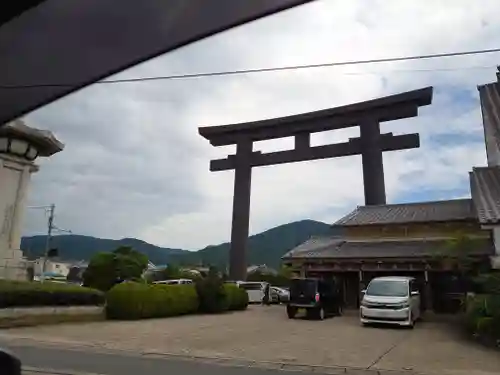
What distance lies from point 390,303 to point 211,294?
880cm

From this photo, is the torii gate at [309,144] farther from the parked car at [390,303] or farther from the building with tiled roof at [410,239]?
the parked car at [390,303]

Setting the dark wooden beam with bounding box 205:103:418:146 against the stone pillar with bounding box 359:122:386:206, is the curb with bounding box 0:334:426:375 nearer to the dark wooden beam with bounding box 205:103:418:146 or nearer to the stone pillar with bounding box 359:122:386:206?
the stone pillar with bounding box 359:122:386:206

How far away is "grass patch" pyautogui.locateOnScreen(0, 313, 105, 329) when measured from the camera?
1245cm

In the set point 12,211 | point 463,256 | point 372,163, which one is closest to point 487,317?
point 463,256

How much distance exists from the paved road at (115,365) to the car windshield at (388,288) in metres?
8.87

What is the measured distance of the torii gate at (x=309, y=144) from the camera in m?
23.0

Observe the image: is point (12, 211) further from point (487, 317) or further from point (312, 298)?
point (487, 317)

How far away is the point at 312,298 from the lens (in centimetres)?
1784

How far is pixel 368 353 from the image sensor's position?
9312 millimetres

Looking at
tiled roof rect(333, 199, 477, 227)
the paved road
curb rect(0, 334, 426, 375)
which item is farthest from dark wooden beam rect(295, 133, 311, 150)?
the paved road

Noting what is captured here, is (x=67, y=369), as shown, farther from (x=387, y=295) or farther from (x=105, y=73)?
(x=387, y=295)

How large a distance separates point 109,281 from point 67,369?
19980 millimetres

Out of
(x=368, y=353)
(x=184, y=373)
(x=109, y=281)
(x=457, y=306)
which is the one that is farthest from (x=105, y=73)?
(x=109, y=281)

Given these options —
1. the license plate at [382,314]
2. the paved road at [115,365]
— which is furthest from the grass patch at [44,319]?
the license plate at [382,314]
